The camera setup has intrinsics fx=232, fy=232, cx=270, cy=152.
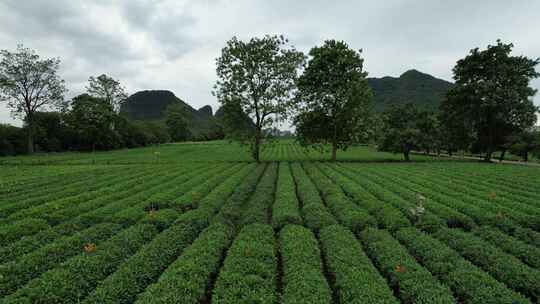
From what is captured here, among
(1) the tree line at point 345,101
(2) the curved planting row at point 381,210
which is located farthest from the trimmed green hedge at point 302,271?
(1) the tree line at point 345,101

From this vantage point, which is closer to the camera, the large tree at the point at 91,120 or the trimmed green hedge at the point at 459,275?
the trimmed green hedge at the point at 459,275

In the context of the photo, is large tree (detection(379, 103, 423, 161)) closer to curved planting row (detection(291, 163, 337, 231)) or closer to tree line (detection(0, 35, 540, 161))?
tree line (detection(0, 35, 540, 161))

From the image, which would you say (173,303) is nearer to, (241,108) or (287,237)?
(287,237)

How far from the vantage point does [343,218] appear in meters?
10.1

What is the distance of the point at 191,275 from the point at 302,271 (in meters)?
2.77

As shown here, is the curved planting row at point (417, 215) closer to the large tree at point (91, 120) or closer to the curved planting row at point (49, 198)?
the curved planting row at point (49, 198)

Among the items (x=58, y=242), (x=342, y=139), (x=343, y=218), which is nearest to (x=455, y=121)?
(x=342, y=139)

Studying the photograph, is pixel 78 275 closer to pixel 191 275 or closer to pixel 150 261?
pixel 150 261

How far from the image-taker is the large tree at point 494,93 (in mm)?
33969

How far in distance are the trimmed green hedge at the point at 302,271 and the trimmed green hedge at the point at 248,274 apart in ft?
1.22

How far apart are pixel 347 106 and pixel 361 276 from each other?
29.9 m

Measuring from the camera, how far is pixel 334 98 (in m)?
33.2

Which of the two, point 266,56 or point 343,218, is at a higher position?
point 266,56

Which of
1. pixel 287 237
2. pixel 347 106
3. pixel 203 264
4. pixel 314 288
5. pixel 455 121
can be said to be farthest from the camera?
pixel 455 121
